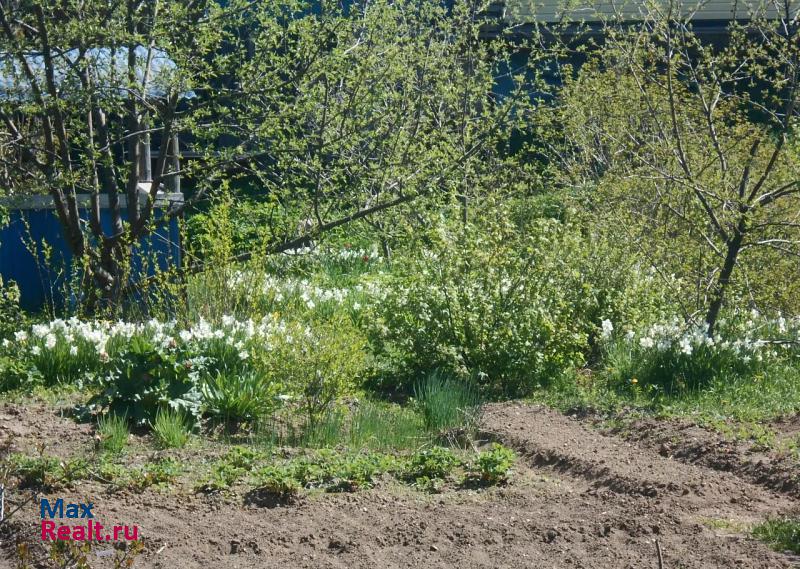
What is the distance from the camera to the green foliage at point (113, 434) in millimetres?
5023

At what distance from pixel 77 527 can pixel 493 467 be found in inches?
74.5

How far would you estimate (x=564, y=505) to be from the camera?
445 centimetres

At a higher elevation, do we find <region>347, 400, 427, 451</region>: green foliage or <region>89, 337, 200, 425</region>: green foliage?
<region>89, 337, 200, 425</region>: green foliage

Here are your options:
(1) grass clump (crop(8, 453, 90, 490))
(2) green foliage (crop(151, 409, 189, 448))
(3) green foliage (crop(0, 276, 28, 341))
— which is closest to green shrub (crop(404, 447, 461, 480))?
(2) green foliage (crop(151, 409, 189, 448))

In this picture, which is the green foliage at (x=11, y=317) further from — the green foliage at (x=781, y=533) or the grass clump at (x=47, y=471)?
the green foliage at (x=781, y=533)

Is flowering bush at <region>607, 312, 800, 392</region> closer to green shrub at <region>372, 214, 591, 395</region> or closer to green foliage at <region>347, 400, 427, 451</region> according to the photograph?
green shrub at <region>372, 214, 591, 395</region>

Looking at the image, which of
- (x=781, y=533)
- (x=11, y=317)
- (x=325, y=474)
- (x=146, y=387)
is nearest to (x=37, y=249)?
(x=11, y=317)

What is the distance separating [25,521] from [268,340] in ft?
7.58

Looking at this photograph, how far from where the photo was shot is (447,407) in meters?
5.76

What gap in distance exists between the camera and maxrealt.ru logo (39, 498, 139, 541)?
3846mm

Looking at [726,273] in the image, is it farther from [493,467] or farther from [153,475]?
[153,475]

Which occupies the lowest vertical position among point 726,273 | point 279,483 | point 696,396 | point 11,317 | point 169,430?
point 696,396

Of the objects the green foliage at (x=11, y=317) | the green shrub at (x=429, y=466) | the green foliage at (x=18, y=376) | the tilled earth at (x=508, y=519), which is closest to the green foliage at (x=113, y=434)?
the tilled earth at (x=508, y=519)

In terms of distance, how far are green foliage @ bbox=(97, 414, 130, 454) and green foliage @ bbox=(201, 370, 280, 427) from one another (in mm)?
551
